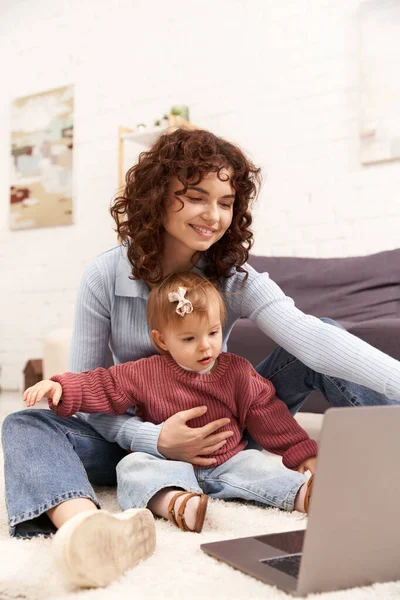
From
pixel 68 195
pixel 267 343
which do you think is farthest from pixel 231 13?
pixel 267 343

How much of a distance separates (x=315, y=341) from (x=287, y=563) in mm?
509

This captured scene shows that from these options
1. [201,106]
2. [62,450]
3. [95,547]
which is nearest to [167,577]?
[95,547]

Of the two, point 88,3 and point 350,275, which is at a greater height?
point 88,3

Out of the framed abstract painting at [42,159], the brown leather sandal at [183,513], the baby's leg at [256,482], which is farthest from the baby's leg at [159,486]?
the framed abstract painting at [42,159]

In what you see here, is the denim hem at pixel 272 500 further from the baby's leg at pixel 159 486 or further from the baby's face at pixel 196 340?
the baby's face at pixel 196 340

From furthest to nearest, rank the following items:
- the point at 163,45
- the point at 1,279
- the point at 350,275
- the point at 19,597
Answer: the point at 1,279 → the point at 163,45 → the point at 350,275 → the point at 19,597

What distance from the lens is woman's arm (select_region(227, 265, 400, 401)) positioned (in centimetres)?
114

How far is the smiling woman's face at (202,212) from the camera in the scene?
1.30 metres

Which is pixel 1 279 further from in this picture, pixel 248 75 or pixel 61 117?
pixel 248 75

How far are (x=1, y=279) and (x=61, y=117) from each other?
1182 mm

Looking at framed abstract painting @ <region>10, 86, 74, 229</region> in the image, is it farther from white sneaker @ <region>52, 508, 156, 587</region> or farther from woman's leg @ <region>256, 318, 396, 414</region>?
white sneaker @ <region>52, 508, 156, 587</region>

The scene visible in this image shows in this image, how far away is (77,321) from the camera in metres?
1.38

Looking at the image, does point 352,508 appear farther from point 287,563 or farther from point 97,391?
point 97,391

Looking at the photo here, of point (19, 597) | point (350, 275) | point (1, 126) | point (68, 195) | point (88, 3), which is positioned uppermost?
point (88, 3)
